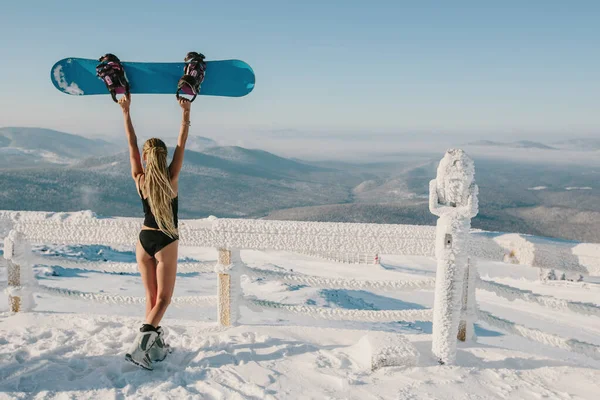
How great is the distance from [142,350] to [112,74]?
90.6 inches

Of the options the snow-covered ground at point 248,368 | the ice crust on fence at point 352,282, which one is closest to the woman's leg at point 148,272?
the snow-covered ground at point 248,368

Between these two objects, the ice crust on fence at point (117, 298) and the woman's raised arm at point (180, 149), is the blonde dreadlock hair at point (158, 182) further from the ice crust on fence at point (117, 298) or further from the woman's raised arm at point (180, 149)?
the ice crust on fence at point (117, 298)

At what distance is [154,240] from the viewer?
313cm

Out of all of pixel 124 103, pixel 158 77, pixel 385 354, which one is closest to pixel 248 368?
pixel 385 354

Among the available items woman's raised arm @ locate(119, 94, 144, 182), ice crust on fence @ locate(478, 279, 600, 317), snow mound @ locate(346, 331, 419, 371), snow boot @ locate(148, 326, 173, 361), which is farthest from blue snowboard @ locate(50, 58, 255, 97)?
ice crust on fence @ locate(478, 279, 600, 317)

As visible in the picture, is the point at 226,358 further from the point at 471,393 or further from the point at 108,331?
the point at 471,393

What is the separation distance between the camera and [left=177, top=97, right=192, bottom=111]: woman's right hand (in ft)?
10.9

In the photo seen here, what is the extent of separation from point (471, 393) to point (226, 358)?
1.84 metres

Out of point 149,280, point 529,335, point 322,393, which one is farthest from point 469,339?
point 149,280

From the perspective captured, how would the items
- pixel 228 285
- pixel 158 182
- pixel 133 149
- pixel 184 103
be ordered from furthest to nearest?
pixel 228 285, pixel 184 103, pixel 133 149, pixel 158 182

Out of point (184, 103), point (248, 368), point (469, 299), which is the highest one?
point (184, 103)

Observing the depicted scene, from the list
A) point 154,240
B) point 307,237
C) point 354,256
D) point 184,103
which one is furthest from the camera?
point 354,256

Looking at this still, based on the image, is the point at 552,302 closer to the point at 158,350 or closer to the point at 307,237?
the point at 307,237

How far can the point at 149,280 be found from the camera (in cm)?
322
